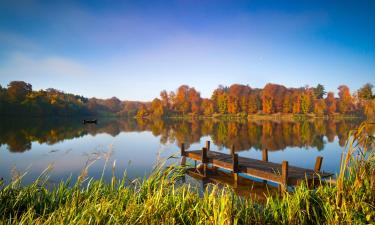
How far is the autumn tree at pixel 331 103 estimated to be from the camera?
11131 centimetres

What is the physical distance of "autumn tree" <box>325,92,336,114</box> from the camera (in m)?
111

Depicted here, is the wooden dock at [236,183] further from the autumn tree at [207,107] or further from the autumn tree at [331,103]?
the autumn tree at [331,103]

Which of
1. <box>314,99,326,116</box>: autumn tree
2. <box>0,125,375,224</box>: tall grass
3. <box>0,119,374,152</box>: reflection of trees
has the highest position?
<box>314,99,326,116</box>: autumn tree

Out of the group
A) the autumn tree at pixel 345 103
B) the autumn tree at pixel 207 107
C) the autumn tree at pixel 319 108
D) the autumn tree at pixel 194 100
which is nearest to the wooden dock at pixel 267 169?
the autumn tree at pixel 207 107

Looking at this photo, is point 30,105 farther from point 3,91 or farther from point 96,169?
point 96,169

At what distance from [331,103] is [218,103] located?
52818 millimetres

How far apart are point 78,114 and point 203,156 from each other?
343ft

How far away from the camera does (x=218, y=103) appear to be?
11069cm

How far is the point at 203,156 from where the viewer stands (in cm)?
1784

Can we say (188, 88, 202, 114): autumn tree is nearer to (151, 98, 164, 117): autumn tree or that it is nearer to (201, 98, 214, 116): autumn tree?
(201, 98, 214, 116): autumn tree

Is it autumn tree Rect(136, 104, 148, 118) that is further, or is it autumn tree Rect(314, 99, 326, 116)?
autumn tree Rect(136, 104, 148, 118)

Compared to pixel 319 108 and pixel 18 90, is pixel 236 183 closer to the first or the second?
pixel 18 90

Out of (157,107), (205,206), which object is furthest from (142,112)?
(205,206)

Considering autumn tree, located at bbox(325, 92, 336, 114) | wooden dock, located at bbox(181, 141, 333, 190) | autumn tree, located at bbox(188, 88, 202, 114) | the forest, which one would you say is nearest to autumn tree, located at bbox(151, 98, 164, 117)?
the forest
